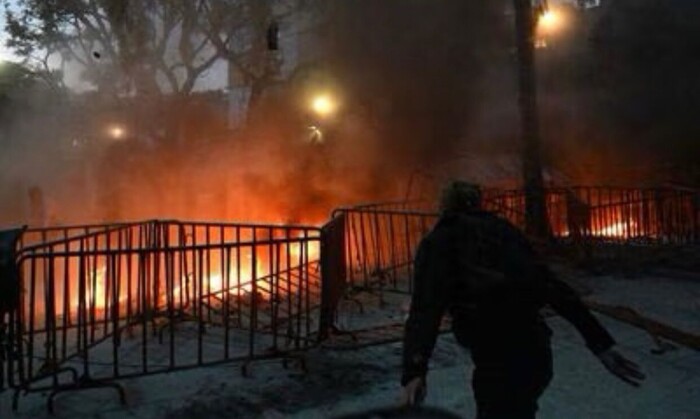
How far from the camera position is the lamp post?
12508 mm

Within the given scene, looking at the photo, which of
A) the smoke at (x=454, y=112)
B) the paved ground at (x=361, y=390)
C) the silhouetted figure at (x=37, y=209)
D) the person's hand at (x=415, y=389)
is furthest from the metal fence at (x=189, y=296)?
the silhouetted figure at (x=37, y=209)

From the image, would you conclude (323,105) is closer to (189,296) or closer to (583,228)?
(583,228)

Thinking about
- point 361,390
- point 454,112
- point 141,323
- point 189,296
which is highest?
point 454,112

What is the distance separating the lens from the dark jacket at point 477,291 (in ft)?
10.3

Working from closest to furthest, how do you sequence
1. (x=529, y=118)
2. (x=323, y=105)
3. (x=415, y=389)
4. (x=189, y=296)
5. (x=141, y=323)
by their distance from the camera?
1. (x=415, y=389)
2. (x=141, y=323)
3. (x=189, y=296)
4. (x=529, y=118)
5. (x=323, y=105)

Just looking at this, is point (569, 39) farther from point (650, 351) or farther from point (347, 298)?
point (650, 351)

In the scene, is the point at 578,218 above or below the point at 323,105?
below

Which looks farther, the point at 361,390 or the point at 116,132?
the point at 116,132

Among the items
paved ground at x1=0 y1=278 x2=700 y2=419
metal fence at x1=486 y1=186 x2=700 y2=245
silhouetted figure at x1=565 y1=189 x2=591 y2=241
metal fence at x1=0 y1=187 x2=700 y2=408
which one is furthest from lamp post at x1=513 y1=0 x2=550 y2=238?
paved ground at x1=0 y1=278 x2=700 y2=419

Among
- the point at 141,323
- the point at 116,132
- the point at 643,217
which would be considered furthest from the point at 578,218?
the point at 116,132

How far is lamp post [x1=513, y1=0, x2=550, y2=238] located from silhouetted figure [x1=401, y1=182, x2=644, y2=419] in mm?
9439

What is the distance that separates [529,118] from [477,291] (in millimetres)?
10419

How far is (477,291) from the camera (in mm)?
3131

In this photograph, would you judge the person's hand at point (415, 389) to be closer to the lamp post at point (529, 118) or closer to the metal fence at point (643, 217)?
the metal fence at point (643, 217)
